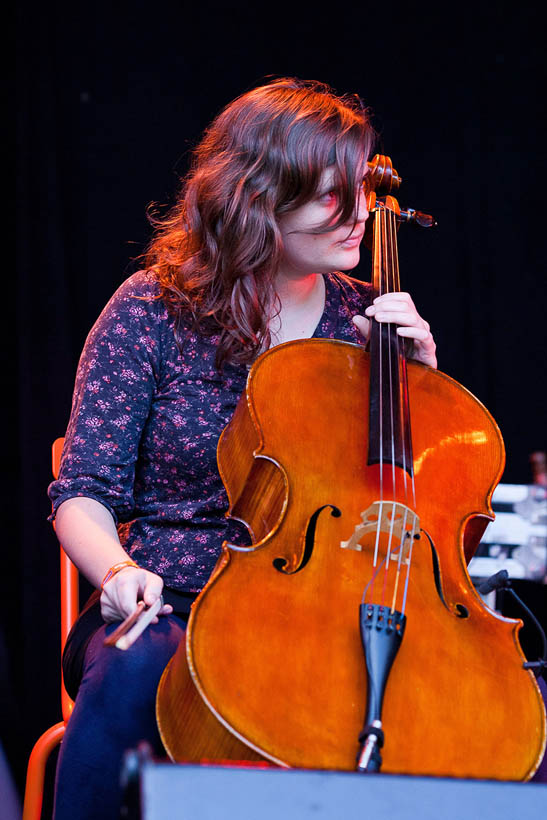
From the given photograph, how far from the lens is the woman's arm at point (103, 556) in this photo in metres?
0.93

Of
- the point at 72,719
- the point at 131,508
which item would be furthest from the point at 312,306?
the point at 72,719

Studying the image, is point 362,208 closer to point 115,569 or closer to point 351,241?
point 351,241

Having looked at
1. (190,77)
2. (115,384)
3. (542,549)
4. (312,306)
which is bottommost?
(542,549)

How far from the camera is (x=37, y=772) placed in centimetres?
125

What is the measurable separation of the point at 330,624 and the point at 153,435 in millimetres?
541

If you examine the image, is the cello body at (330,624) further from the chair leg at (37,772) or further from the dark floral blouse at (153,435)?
the chair leg at (37,772)

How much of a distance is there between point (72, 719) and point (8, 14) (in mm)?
1639

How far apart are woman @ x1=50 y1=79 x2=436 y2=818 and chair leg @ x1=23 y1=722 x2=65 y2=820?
180 millimetres

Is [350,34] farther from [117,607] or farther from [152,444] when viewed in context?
Result: [117,607]

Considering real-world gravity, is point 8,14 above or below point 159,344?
above

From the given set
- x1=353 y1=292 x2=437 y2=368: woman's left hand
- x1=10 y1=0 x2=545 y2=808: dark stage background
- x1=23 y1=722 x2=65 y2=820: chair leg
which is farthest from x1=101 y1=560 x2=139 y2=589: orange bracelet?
x1=10 y1=0 x2=545 y2=808: dark stage background

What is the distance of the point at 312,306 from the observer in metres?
1.41

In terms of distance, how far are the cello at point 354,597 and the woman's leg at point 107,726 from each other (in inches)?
5.4

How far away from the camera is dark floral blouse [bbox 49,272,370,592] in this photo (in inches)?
46.3
